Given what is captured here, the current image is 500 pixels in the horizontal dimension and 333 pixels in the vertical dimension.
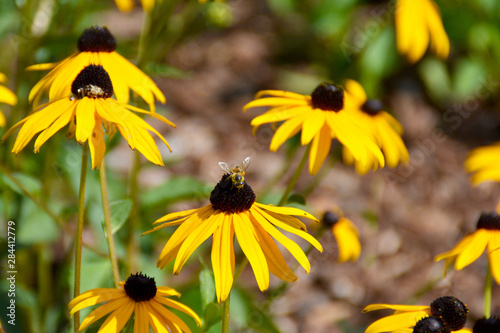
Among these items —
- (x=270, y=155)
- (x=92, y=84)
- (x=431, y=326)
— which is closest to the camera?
(x=431, y=326)

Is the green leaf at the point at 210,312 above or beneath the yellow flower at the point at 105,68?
beneath

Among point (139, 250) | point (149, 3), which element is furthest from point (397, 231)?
point (149, 3)

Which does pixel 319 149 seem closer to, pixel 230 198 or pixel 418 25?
pixel 230 198

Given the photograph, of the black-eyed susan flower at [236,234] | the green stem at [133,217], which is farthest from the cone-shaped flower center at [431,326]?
the green stem at [133,217]

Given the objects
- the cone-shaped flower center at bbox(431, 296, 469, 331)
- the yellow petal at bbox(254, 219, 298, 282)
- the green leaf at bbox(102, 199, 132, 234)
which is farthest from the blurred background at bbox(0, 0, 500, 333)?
the cone-shaped flower center at bbox(431, 296, 469, 331)

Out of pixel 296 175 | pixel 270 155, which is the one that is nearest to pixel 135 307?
pixel 296 175

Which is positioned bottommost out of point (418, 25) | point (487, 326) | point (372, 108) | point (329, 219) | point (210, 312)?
point (487, 326)

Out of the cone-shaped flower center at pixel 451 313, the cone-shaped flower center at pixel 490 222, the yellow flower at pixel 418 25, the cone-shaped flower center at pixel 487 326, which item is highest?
the yellow flower at pixel 418 25

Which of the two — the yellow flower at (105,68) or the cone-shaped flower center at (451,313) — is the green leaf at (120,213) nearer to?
the yellow flower at (105,68)
